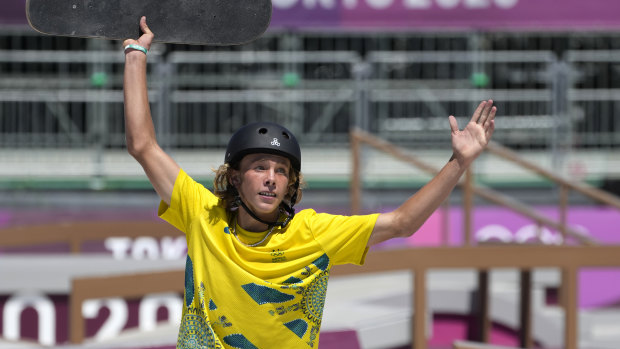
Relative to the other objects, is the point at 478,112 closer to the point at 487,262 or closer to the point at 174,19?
the point at 174,19

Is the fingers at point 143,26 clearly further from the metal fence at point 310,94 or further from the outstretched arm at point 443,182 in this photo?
the metal fence at point 310,94

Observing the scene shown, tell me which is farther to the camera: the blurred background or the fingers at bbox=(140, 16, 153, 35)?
the blurred background

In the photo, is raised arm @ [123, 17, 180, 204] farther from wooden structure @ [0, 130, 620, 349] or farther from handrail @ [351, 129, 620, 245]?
handrail @ [351, 129, 620, 245]

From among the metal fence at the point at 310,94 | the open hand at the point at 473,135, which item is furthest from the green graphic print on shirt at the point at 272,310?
the metal fence at the point at 310,94

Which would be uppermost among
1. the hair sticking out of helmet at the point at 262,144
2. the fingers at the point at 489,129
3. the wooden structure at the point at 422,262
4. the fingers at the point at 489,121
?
the fingers at the point at 489,121

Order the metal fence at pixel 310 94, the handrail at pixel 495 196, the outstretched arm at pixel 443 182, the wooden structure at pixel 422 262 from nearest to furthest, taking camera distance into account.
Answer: the outstretched arm at pixel 443 182 → the wooden structure at pixel 422 262 → the handrail at pixel 495 196 → the metal fence at pixel 310 94

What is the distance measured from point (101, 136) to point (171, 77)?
1114 millimetres

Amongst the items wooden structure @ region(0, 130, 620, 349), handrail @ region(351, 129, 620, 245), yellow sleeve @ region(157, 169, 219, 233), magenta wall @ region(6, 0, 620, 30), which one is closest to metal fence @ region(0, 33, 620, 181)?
magenta wall @ region(6, 0, 620, 30)

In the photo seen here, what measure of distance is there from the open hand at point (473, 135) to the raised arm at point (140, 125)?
913 millimetres

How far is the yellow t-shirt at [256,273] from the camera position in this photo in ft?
10.4

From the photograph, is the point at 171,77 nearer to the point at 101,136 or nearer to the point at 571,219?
the point at 101,136

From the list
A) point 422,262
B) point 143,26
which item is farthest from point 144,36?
point 422,262

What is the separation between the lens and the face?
3.17 m

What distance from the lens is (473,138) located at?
3197 mm
